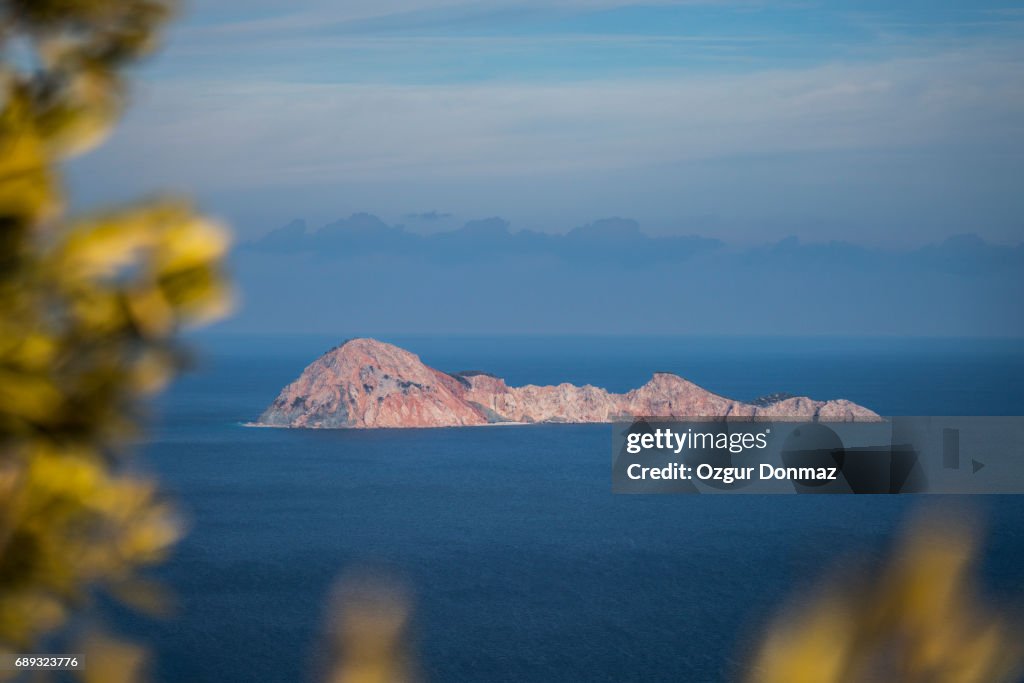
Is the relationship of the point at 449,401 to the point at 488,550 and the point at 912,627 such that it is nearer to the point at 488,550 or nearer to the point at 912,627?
the point at 488,550

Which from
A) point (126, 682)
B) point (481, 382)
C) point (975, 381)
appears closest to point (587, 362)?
point (975, 381)

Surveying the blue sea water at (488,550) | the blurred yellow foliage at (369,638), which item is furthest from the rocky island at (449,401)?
the blurred yellow foliage at (369,638)

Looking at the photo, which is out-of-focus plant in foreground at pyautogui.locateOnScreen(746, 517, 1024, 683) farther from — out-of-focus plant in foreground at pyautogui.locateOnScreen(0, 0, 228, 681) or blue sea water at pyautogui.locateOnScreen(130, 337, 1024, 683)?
blue sea water at pyautogui.locateOnScreen(130, 337, 1024, 683)

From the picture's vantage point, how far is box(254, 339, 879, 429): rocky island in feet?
265

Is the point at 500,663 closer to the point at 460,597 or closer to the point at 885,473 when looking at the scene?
the point at 460,597

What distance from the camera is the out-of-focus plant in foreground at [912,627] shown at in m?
0.90

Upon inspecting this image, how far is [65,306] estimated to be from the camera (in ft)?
4.06

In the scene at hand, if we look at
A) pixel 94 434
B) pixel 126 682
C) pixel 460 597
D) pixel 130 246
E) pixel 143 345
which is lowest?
pixel 460 597

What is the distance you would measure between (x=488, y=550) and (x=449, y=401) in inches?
1605

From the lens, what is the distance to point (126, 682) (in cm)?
159

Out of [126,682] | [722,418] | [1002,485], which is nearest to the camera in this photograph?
[126,682]

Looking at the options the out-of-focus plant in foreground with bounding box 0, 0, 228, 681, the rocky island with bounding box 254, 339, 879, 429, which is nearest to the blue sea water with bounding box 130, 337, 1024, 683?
the rocky island with bounding box 254, 339, 879, 429

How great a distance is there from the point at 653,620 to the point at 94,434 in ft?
131

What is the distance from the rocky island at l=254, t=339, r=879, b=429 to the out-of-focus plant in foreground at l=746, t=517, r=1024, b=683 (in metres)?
77.8
